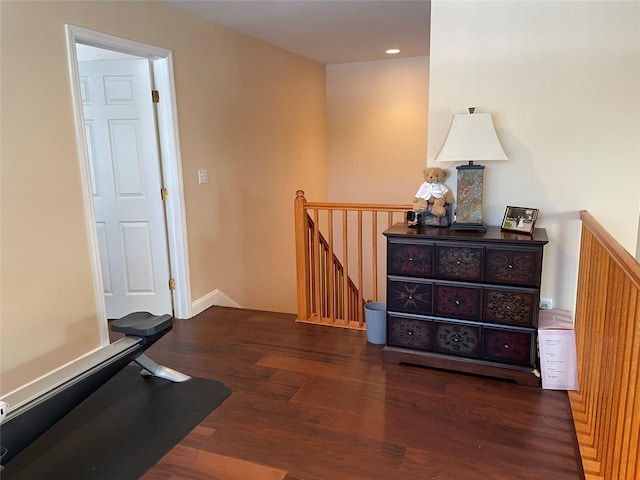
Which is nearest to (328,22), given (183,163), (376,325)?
(183,163)

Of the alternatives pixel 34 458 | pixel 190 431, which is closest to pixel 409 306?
pixel 190 431

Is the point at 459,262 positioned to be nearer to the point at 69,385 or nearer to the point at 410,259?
the point at 410,259

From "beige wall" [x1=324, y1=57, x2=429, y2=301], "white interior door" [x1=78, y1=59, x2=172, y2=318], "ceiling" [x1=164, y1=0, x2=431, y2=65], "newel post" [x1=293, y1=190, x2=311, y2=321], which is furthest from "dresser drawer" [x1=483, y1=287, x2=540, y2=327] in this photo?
"beige wall" [x1=324, y1=57, x2=429, y2=301]

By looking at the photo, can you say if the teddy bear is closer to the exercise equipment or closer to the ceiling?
the ceiling

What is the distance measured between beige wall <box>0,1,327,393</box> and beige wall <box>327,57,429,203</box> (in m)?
0.22

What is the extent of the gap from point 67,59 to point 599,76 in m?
3.01

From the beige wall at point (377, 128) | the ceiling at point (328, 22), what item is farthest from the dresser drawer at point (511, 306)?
the beige wall at point (377, 128)

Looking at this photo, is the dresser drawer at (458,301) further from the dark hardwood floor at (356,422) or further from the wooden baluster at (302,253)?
the wooden baluster at (302,253)

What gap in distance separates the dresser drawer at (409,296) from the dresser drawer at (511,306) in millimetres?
330

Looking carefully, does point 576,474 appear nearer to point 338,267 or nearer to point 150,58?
point 338,267

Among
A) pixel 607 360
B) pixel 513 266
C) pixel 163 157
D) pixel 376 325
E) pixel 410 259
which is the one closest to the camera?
pixel 607 360

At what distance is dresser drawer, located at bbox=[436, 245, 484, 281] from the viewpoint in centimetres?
271

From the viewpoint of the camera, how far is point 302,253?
3.64 meters

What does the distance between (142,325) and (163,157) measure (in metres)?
1.41
